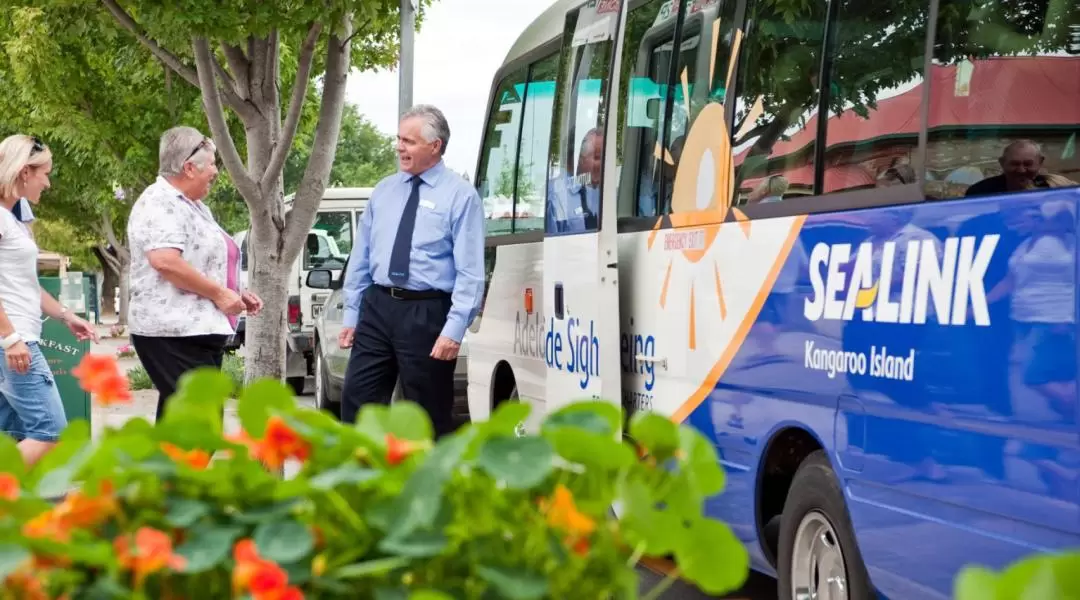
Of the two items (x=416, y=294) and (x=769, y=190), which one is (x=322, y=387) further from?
(x=769, y=190)

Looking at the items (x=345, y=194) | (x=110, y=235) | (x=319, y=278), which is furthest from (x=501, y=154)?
(x=110, y=235)

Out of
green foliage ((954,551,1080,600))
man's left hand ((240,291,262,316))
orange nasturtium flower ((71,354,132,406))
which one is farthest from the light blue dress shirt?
green foliage ((954,551,1080,600))

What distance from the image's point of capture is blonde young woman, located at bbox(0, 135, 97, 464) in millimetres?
6754

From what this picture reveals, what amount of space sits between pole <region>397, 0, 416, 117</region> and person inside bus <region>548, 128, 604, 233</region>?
681 cm

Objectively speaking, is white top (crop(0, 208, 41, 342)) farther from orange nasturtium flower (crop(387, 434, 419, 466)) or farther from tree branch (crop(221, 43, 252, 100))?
tree branch (crop(221, 43, 252, 100))

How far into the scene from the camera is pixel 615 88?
772 cm

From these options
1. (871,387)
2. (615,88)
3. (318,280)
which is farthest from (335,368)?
(871,387)

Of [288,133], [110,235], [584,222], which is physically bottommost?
[584,222]

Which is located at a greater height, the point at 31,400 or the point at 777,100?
the point at 777,100

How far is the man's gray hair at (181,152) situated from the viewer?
698 cm

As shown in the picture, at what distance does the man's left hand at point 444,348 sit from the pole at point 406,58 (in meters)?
7.82

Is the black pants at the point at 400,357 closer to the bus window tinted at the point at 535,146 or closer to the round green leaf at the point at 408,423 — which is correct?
the bus window tinted at the point at 535,146

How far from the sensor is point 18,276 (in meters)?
6.82

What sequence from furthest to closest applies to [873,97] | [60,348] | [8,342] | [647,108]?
1. [60,348]
2. [647,108]
3. [8,342]
4. [873,97]
